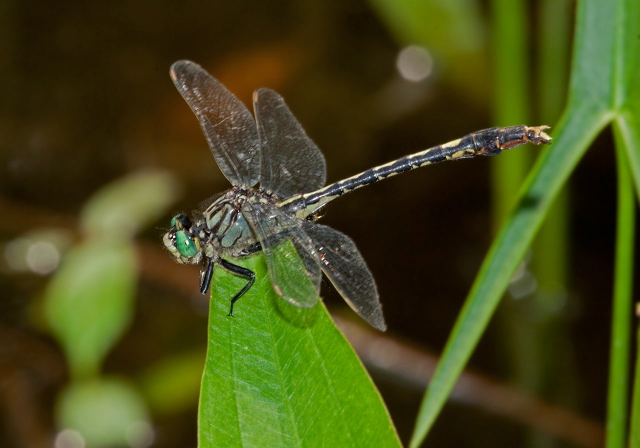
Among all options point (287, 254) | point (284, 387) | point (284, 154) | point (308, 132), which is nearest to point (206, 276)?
point (287, 254)

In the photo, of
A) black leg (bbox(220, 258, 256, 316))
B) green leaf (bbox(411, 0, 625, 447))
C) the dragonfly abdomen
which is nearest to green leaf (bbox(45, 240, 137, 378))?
the dragonfly abdomen

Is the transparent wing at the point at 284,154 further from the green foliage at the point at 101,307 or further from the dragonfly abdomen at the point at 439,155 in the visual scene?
Answer: the green foliage at the point at 101,307

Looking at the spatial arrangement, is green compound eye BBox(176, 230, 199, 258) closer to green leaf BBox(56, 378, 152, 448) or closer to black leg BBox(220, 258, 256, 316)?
black leg BBox(220, 258, 256, 316)

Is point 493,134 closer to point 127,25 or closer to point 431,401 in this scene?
point 431,401

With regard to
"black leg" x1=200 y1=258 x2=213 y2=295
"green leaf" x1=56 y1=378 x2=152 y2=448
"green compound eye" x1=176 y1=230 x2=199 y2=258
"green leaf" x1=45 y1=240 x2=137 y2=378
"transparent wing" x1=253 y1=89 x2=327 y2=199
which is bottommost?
"green leaf" x1=56 y1=378 x2=152 y2=448

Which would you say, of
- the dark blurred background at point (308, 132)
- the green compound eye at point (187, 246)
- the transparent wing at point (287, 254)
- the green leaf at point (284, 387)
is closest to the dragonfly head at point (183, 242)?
the green compound eye at point (187, 246)

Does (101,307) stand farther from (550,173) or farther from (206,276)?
(550,173)
